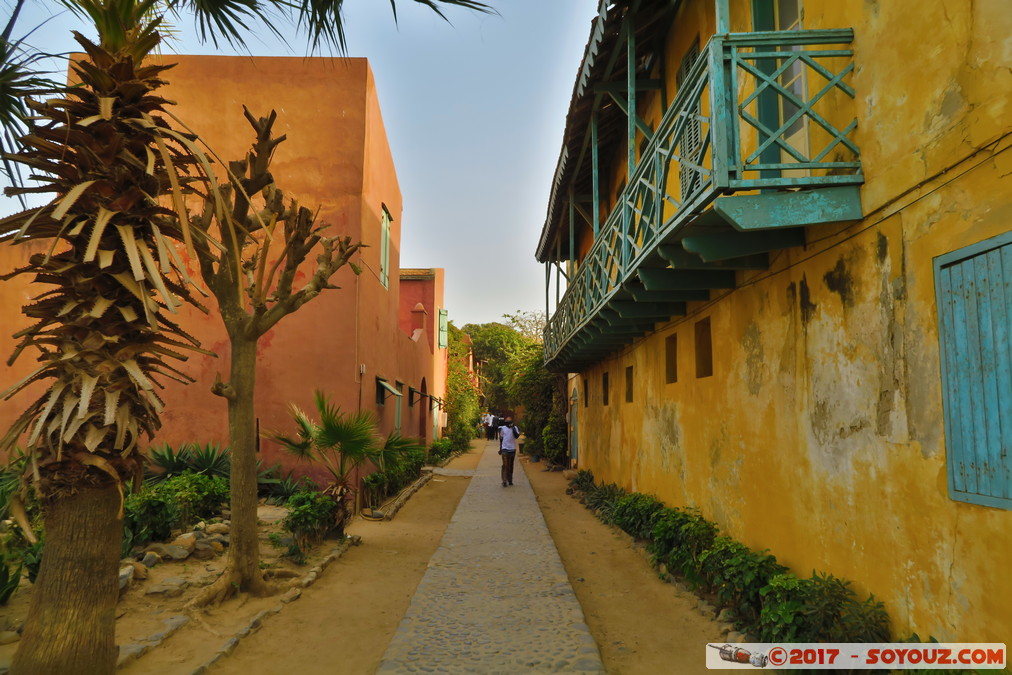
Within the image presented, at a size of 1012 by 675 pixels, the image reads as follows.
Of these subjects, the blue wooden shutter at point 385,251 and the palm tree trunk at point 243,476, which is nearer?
the palm tree trunk at point 243,476

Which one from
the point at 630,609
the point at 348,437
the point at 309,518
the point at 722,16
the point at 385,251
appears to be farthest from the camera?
the point at 385,251

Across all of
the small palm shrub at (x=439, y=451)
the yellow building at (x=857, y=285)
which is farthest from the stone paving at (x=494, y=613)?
the small palm shrub at (x=439, y=451)

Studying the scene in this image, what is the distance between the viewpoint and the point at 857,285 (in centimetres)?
470

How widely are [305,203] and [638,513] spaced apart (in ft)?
26.4

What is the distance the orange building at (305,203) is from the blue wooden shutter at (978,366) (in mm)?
9392

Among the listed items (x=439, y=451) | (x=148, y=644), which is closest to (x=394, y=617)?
(x=148, y=644)

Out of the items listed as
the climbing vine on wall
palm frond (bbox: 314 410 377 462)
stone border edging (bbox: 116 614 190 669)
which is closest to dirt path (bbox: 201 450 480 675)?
stone border edging (bbox: 116 614 190 669)

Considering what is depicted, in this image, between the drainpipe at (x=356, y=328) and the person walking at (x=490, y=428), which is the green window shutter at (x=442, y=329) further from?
the drainpipe at (x=356, y=328)

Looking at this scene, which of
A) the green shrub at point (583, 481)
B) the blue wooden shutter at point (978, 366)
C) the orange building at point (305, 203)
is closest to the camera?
the blue wooden shutter at point (978, 366)

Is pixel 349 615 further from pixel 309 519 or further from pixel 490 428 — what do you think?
pixel 490 428

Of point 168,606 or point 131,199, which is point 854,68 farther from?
point 168,606

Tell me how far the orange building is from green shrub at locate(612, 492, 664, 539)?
510cm

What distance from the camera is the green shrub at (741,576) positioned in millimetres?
5688

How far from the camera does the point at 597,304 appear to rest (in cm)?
1026
